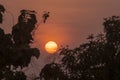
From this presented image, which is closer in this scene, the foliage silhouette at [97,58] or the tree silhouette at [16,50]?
the tree silhouette at [16,50]

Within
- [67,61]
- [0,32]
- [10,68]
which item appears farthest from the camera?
[67,61]

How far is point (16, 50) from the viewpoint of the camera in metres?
13.1

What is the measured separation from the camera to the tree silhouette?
13.0 m

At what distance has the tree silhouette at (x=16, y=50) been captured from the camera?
42.6 feet

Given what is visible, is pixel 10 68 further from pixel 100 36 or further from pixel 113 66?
pixel 100 36

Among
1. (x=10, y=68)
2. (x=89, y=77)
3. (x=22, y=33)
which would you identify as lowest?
(x=89, y=77)

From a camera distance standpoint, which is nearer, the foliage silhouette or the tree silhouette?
the tree silhouette

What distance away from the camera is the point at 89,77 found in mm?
22422

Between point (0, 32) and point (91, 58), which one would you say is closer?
point (0, 32)

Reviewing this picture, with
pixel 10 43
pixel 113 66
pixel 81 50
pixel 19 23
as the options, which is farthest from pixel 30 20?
pixel 81 50

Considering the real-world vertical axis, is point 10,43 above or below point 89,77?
above

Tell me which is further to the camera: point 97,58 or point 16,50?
point 97,58

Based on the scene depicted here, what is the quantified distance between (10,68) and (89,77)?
9.23 meters

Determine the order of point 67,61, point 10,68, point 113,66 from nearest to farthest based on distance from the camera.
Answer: point 10,68 < point 113,66 < point 67,61
